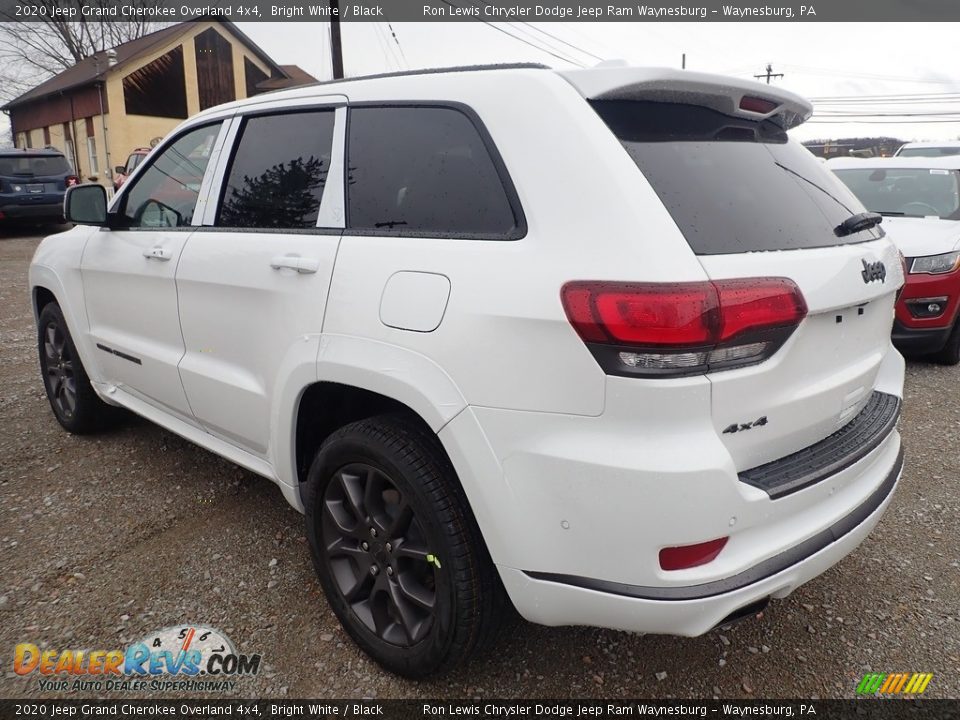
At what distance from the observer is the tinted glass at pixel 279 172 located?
246 cm

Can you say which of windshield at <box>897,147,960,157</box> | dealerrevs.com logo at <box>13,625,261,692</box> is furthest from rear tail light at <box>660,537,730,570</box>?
windshield at <box>897,147,960,157</box>

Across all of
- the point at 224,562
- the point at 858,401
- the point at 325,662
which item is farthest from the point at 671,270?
the point at 224,562

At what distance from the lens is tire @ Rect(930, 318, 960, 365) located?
571cm

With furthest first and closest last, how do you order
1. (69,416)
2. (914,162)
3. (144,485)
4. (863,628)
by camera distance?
(914,162), (69,416), (144,485), (863,628)

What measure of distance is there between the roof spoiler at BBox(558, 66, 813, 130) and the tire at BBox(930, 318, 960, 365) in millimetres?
4535

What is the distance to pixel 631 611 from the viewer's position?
1705 mm

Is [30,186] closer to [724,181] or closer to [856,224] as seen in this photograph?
[724,181]

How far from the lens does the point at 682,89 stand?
1.92 m

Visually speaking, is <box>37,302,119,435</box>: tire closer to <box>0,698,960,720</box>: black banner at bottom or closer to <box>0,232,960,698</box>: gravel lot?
<box>0,232,960,698</box>: gravel lot

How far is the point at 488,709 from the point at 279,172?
1.97 m

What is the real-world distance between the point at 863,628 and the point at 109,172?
3089 centimetres

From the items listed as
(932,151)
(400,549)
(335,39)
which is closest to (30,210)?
(335,39)

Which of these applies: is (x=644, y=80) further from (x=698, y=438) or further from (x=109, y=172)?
(x=109, y=172)

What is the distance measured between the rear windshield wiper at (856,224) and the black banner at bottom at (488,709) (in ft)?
4.68
